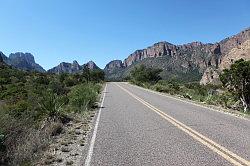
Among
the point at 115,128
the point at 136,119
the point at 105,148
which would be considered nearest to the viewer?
the point at 105,148

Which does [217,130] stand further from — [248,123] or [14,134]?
[14,134]

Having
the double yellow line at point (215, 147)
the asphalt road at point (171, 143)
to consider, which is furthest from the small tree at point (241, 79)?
the double yellow line at point (215, 147)

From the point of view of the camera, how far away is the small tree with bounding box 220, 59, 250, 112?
65.0 ft

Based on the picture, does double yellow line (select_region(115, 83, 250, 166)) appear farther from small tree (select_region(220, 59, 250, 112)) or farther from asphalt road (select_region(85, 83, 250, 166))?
small tree (select_region(220, 59, 250, 112))

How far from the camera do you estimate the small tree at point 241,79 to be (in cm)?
1980

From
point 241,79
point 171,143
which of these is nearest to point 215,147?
point 171,143

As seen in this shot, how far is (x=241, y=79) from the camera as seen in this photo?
2003cm

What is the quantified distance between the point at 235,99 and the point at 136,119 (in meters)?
9.28

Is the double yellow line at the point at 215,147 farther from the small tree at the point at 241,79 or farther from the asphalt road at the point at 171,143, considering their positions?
the small tree at the point at 241,79

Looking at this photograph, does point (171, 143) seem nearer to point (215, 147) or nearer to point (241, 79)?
point (215, 147)

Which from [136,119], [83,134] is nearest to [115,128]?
[83,134]

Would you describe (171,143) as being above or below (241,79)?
below

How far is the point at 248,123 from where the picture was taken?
12578 millimetres

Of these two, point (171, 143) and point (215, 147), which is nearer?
point (215, 147)
